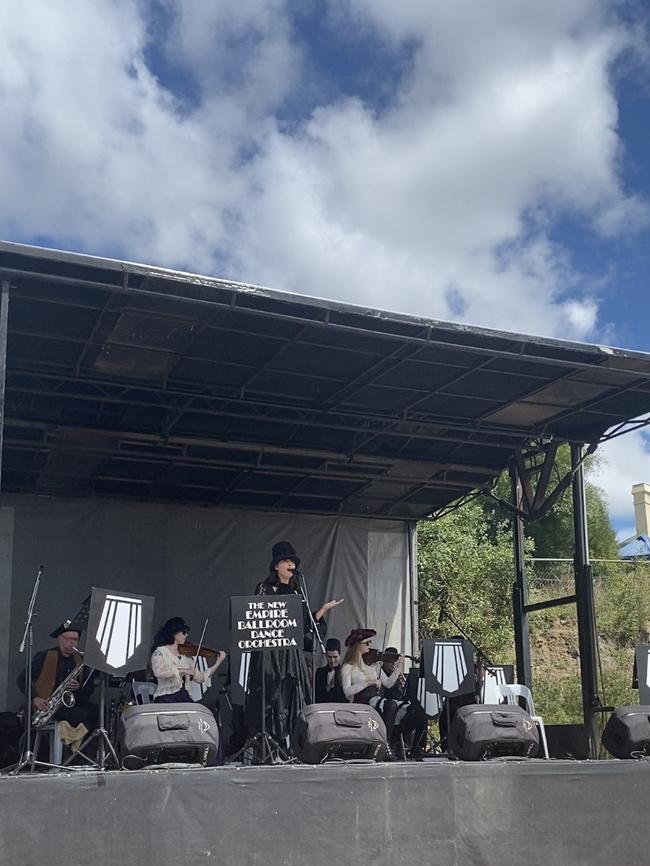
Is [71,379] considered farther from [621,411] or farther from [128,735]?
[621,411]

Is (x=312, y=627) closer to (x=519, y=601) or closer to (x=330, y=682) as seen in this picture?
(x=330, y=682)

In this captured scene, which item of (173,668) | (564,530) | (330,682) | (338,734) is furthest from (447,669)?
(564,530)

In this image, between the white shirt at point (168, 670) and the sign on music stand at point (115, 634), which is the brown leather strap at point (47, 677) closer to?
the white shirt at point (168, 670)

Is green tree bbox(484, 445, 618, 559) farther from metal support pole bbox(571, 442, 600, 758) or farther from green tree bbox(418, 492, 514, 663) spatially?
metal support pole bbox(571, 442, 600, 758)

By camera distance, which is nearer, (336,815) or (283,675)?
(336,815)

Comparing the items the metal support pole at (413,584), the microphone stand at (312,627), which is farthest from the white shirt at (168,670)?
the metal support pole at (413,584)

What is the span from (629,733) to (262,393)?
4302 mm

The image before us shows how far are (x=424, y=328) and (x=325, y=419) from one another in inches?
105

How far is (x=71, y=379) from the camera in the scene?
8.56m

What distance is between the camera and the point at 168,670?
799cm

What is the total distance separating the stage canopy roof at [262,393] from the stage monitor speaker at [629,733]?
8.87 feet

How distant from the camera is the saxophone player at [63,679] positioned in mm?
8113

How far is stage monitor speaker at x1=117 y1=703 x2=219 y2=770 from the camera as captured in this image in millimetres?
5582

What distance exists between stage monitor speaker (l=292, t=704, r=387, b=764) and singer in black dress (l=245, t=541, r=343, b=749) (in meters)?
1.11
